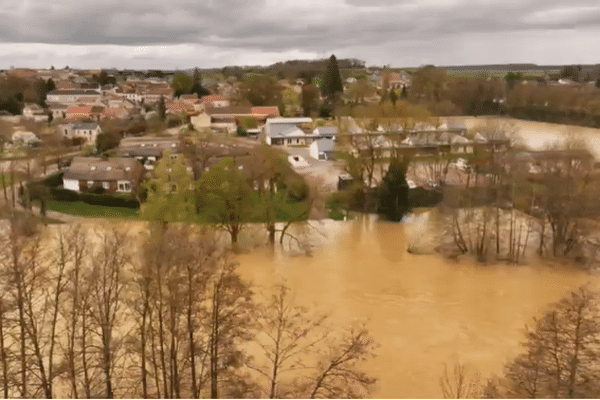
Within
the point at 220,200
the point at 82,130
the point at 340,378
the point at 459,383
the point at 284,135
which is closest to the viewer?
the point at 459,383

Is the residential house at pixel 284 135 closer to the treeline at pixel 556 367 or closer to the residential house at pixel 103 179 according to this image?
the residential house at pixel 103 179

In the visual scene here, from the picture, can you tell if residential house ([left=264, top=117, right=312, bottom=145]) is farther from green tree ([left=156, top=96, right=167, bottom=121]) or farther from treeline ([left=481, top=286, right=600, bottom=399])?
treeline ([left=481, top=286, right=600, bottom=399])

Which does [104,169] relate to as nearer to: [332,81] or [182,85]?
[332,81]

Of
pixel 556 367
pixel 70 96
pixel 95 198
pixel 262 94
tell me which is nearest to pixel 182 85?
pixel 70 96

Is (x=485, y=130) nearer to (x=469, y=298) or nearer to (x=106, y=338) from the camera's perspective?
(x=469, y=298)

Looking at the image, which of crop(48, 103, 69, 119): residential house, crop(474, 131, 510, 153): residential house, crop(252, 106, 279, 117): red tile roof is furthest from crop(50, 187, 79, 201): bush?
crop(48, 103, 69, 119): residential house

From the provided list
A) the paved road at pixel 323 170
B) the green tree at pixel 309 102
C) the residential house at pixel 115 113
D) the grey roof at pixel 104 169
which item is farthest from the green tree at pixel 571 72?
the grey roof at pixel 104 169
